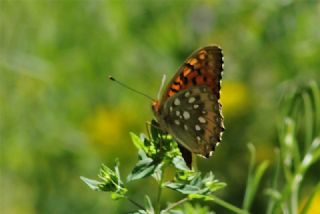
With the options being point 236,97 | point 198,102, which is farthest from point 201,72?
point 236,97

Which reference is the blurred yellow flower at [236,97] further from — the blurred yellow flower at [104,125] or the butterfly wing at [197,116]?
the butterfly wing at [197,116]

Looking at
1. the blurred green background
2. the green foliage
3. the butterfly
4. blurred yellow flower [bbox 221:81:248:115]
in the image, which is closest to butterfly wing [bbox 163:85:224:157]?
the butterfly

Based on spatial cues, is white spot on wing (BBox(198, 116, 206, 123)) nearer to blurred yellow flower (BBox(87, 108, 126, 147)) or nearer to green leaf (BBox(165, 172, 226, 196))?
green leaf (BBox(165, 172, 226, 196))

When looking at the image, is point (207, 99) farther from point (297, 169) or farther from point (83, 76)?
point (83, 76)

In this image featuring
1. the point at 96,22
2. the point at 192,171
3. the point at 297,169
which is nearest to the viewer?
the point at 192,171

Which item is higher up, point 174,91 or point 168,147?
point 174,91

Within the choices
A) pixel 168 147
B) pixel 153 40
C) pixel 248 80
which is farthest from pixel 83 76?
pixel 168 147

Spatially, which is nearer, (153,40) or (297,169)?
(297,169)

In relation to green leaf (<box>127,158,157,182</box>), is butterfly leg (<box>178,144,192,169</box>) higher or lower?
higher
